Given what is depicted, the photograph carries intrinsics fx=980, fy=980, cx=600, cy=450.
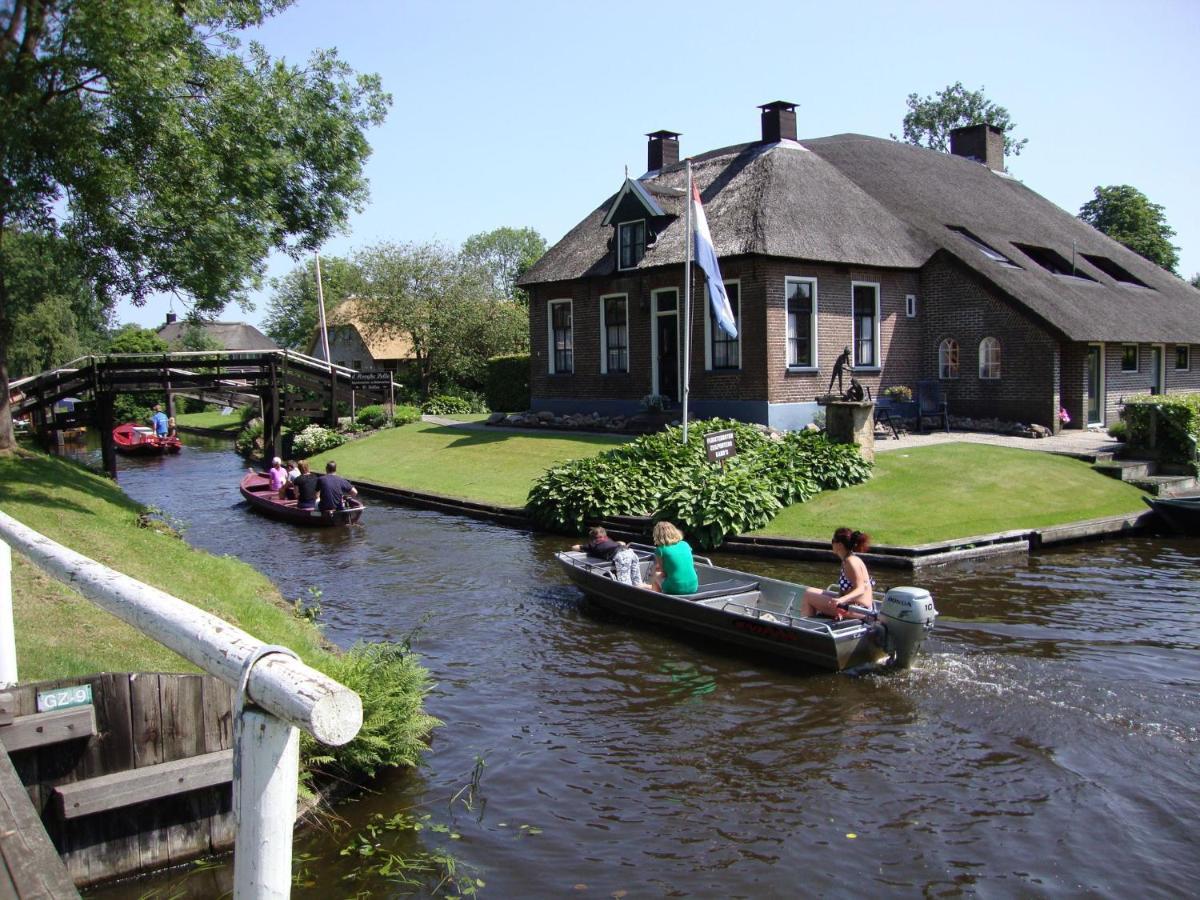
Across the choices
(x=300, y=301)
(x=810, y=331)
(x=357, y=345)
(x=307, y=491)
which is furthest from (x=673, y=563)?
(x=300, y=301)

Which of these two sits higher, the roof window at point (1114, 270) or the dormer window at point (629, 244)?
the dormer window at point (629, 244)

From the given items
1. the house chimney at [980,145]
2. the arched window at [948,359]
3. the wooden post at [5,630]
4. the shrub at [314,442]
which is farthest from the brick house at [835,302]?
the wooden post at [5,630]

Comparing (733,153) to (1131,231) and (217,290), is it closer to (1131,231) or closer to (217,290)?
(217,290)

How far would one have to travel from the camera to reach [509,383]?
128 feet

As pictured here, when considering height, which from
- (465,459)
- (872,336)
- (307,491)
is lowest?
(307,491)

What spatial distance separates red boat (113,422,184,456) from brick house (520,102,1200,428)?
60.0 feet

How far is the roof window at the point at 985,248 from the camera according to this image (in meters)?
28.1

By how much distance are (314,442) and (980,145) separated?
2816cm

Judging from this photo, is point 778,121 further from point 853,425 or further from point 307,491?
point 307,491

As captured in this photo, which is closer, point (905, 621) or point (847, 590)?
point (905, 621)

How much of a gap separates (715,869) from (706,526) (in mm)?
11093

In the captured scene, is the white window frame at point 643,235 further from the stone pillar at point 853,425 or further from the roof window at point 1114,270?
the roof window at point 1114,270

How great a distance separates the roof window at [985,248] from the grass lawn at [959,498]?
26.6 feet

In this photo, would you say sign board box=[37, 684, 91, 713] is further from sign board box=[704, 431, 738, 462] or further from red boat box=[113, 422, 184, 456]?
red boat box=[113, 422, 184, 456]
